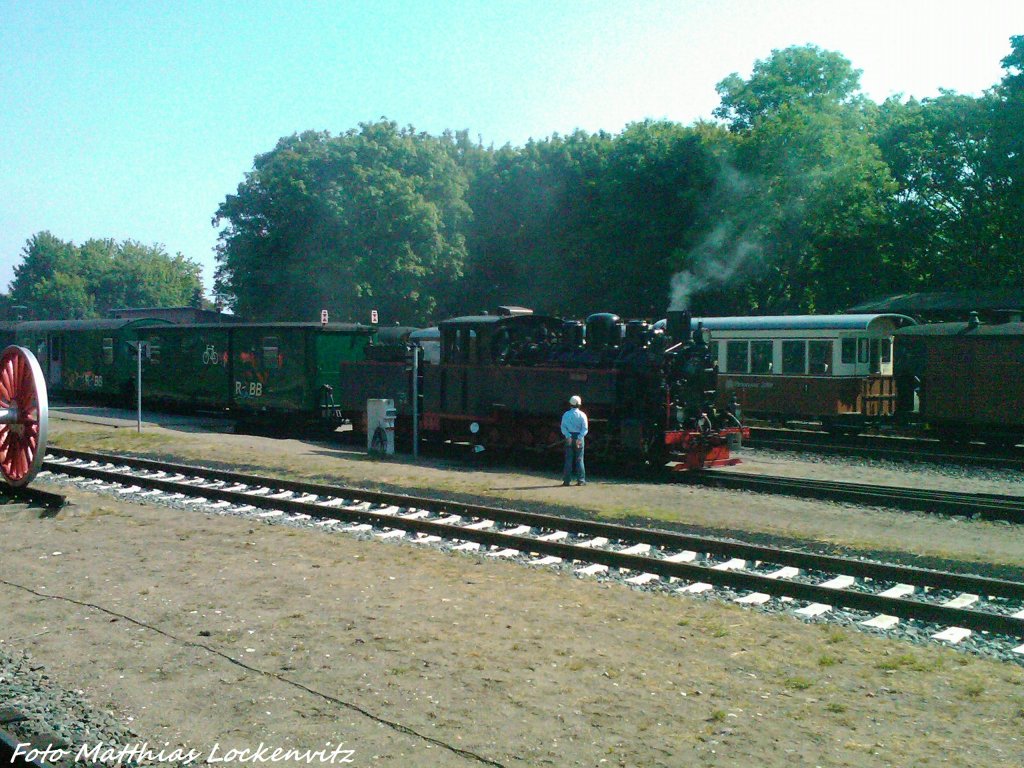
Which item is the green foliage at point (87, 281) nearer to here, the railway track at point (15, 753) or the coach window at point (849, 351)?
the coach window at point (849, 351)

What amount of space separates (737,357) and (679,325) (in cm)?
802

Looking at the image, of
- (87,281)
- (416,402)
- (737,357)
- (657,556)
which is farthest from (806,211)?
(87,281)

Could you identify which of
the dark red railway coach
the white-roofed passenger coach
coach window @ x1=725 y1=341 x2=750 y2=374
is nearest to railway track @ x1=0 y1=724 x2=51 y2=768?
the white-roofed passenger coach

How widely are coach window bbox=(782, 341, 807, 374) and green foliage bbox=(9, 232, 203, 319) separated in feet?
293

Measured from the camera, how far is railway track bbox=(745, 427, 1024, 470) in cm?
1888

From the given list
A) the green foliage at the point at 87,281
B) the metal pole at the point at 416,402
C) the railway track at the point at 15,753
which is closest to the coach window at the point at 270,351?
the metal pole at the point at 416,402

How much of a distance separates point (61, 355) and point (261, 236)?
1516 cm

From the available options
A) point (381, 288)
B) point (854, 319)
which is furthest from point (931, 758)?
point (381, 288)

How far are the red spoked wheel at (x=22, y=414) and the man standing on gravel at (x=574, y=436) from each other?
7528 mm

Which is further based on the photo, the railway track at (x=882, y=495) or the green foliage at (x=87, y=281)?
the green foliage at (x=87, y=281)

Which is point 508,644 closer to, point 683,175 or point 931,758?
point 931,758

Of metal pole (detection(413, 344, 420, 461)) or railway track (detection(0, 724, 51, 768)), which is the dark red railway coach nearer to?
metal pole (detection(413, 344, 420, 461))

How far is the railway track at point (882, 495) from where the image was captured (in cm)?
1295

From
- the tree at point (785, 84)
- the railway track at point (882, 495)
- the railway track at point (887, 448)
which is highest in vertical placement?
the tree at point (785, 84)
